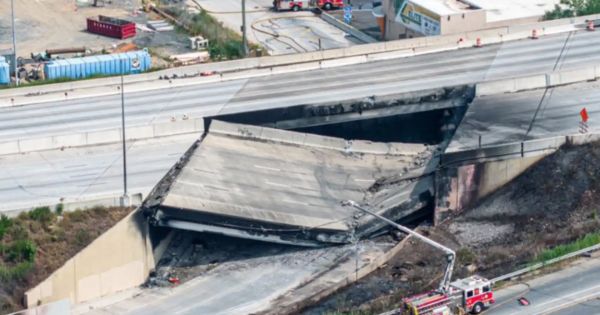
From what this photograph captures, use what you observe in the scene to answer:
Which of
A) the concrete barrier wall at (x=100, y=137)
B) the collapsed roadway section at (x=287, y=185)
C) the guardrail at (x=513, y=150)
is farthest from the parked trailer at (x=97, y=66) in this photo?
the guardrail at (x=513, y=150)

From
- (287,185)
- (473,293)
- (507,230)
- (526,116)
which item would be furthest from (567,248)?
(526,116)

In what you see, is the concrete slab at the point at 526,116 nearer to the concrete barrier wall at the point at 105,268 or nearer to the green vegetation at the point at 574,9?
the green vegetation at the point at 574,9

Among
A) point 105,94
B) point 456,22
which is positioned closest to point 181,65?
point 105,94

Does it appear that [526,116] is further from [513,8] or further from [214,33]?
[214,33]

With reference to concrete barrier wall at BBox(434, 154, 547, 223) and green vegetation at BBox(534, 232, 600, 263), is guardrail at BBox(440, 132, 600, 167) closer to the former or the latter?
concrete barrier wall at BBox(434, 154, 547, 223)

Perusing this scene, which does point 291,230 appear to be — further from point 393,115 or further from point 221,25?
point 221,25
